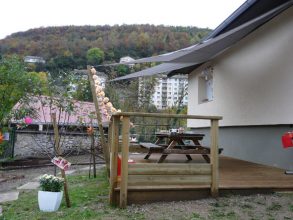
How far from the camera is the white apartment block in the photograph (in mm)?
20328

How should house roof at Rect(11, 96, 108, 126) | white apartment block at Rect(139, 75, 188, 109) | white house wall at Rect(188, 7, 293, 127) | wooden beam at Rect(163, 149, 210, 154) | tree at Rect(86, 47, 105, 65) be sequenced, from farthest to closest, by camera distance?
white apartment block at Rect(139, 75, 188, 109) < tree at Rect(86, 47, 105, 65) < house roof at Rect(11, 96, 108, 126) < white house wall at Rect(188, 7, 293, 127) < wooden beam at Rect(163, 149, 210, 154)

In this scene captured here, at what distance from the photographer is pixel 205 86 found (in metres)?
11.4

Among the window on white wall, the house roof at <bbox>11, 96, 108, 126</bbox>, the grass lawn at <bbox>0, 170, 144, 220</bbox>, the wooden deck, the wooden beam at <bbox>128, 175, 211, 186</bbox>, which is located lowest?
the grass lawn at <bbox>0, 170, 144, 220</bbox>

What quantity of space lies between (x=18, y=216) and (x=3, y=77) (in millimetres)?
10212

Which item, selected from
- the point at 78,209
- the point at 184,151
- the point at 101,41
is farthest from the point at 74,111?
the point at 101,41

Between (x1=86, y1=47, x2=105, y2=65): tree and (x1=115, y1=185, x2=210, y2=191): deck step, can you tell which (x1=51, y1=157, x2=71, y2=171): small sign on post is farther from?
(x1=86, y1=47, x2=105, y2=65): tree

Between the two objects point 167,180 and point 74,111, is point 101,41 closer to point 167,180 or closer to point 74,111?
point 74,111

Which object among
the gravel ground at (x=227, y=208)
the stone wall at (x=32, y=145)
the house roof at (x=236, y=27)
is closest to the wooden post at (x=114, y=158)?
the gravel ground at (x=227, y=208)

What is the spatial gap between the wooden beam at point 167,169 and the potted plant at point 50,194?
0.93 metres

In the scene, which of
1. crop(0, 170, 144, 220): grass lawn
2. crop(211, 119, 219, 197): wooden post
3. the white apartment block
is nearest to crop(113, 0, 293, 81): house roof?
crop(211, 119, 219, 197): wooden post

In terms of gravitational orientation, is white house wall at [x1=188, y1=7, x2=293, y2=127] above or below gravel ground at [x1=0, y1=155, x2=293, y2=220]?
above

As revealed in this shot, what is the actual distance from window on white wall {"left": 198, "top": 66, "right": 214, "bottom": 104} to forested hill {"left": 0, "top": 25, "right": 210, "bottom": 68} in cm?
509

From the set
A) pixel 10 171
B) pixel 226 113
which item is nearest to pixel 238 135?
pixel 226 113

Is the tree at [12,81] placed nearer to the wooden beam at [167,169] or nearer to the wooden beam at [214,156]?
the wooden beam at [167,169]
